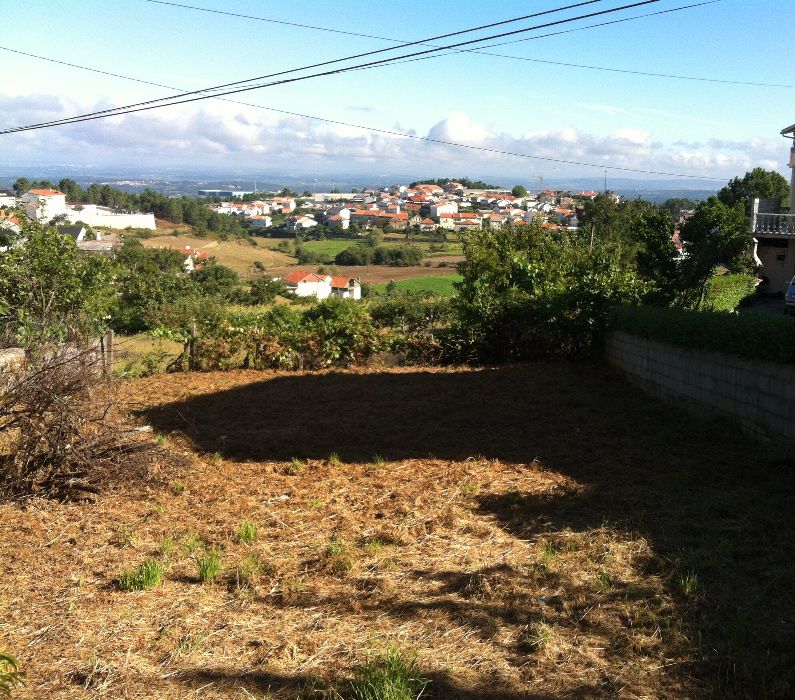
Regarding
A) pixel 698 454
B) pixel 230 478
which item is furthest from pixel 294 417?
pixel 698 454

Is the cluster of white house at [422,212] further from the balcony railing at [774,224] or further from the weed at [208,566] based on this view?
the weed at [208,566]

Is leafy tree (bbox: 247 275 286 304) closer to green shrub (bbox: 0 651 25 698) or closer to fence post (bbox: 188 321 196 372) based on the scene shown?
fence post (bbox: 188 321 196 372)

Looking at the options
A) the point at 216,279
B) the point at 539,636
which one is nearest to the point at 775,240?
the point at 539,636

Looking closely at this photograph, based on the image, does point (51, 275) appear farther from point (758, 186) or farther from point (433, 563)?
point (758, 186)

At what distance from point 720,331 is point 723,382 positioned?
1.83ft

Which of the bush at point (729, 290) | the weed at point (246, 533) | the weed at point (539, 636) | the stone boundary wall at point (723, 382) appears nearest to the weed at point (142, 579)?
the weed at point (246, 533)

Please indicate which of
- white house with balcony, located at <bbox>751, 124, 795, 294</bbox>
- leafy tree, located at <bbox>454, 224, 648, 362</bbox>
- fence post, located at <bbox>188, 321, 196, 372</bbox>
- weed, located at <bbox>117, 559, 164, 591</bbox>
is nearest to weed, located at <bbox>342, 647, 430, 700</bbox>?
weed, located at <bbox>117, 559, 164, 591</bbox>

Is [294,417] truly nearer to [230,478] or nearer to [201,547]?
[230,478]

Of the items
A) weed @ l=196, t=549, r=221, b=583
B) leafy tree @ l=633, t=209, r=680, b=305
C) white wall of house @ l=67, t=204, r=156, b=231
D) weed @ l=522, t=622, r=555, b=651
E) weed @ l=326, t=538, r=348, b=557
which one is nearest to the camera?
weed @ l=522, t=622, r=555, b=651

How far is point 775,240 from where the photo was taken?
18719 millimetres

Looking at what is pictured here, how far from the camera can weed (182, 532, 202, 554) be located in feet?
17.1

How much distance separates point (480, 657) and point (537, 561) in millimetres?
1254

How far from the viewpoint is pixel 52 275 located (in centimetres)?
1288

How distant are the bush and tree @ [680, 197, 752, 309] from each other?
121 cm
